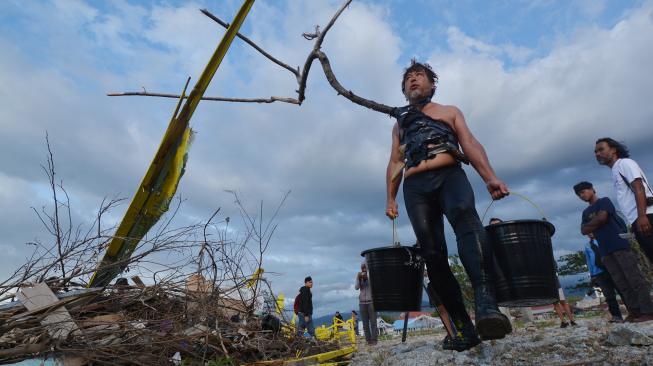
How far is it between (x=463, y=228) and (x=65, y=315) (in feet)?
8.22

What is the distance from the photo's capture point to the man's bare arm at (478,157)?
2613 mm

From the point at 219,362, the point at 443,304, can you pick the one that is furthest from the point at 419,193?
the point at 219,362

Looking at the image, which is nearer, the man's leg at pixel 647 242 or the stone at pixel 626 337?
the stone at pixel 626 337

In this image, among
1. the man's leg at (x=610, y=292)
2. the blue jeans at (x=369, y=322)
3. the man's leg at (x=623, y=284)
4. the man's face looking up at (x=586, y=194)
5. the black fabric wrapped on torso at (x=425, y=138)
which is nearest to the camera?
the black fabric wrapped on torso at (x=425, y=138)

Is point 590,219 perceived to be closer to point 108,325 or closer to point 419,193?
point 419,193

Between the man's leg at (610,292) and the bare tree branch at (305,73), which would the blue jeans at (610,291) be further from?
the bare tree branch at (305,73)

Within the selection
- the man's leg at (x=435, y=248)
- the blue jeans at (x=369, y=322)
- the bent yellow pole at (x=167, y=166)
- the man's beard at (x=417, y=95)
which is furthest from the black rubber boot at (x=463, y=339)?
the blue jeans at (x=369, y=322)

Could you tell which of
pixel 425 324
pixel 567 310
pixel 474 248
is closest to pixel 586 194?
pixel 567 310

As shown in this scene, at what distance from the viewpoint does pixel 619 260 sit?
4262 mm

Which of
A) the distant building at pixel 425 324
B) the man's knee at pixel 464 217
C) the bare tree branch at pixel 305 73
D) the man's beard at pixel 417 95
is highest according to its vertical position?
the bare tree branch at pixel 305 73

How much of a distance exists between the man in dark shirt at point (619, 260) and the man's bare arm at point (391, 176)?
2571mm

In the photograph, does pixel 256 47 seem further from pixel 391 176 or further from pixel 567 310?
pixel 567 310

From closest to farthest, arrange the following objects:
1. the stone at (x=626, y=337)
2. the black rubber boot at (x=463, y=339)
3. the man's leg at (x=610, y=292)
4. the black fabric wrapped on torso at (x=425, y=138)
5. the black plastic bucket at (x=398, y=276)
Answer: the stone at (x=626, y=337) < the black rubber boot at (x=463, y=339) < the black fabric wrapped on torso at (x=425, y=138) < the black plastic bucket at (x=398, y=276) < the man's leg at (x=610, y=292)

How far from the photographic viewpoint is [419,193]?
2867 millimetres
